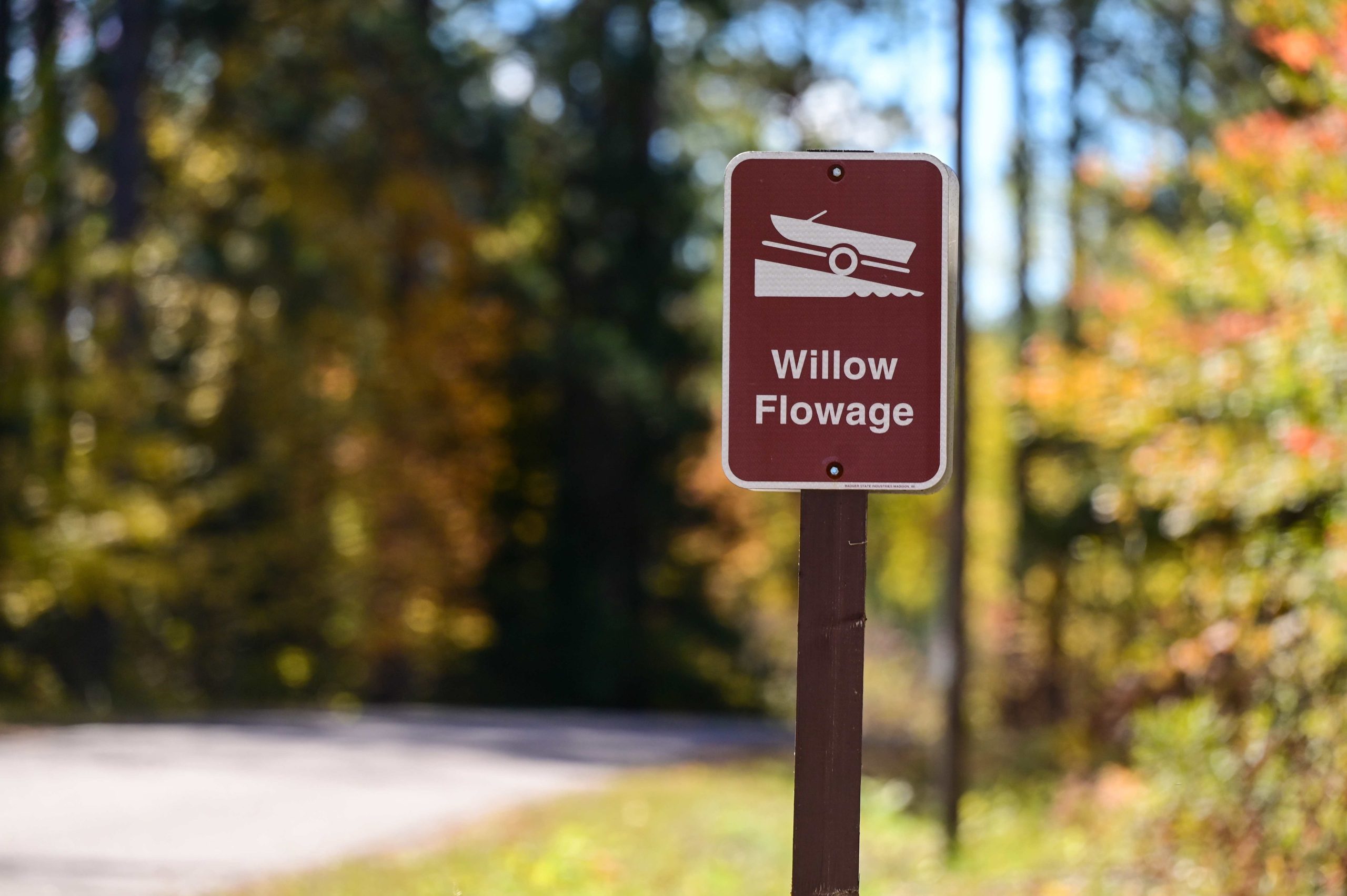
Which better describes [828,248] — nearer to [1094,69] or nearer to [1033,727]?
[1033,727]

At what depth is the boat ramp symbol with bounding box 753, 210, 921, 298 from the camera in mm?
3551

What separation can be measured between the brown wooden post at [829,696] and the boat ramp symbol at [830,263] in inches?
17.3

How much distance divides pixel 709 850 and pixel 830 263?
30.6 ft

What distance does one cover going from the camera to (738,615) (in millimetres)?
31078

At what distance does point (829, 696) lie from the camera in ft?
11.7

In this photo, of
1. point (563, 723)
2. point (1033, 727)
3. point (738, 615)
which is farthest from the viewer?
point (738, 615)

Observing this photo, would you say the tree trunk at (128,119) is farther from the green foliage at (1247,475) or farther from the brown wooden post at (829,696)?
the brown wooden post at (829,696)

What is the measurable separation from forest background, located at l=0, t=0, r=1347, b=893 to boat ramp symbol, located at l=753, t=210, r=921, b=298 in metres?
8.20

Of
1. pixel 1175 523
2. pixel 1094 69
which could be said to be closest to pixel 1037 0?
pixel 1094 69

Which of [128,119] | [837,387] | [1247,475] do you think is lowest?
[1247,475]

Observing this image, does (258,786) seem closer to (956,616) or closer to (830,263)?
(956,616)

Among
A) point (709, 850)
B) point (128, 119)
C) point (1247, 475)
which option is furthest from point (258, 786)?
point (128, 119)

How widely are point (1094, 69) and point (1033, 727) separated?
10.2 meters

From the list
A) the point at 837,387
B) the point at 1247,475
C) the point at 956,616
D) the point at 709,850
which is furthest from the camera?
the point at 956,616
